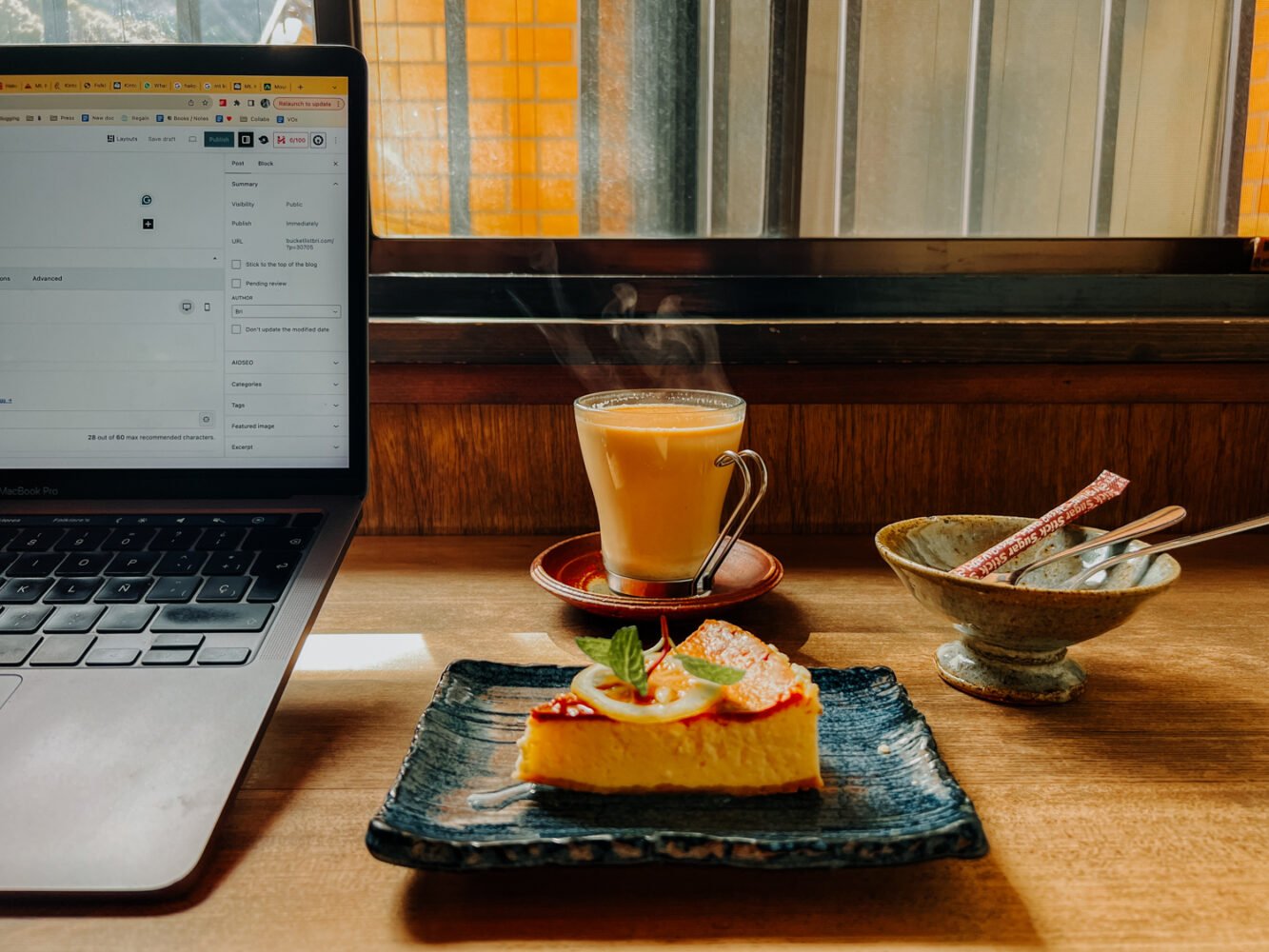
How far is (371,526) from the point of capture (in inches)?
45.9

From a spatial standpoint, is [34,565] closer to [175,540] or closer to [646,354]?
[175,540]

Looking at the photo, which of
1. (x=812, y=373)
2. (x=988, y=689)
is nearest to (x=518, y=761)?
(x=988, y=689)

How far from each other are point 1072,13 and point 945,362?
58 cm

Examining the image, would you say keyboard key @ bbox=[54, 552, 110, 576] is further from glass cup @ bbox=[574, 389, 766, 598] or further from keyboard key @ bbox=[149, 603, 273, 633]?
glass cup @ bbox=[574, 389, 766, 598]

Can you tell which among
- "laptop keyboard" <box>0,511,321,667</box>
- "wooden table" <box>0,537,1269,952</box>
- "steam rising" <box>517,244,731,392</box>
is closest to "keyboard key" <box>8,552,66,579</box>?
"laptop keyboard" <box>0,511,321,667</box>

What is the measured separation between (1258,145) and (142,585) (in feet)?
4.73

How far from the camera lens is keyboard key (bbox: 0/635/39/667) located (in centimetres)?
61

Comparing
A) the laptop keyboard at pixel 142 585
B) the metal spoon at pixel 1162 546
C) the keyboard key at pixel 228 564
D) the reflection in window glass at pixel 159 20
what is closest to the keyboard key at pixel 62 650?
the laptop keyboard at pixel 142 585

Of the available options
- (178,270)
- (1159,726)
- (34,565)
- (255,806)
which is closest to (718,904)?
(255,806)

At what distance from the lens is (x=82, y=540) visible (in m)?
0.78

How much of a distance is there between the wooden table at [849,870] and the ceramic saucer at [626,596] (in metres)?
0.03

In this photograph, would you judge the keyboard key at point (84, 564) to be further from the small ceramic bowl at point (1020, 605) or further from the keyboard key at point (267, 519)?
the small ceramic bowl at point (1020, 605)

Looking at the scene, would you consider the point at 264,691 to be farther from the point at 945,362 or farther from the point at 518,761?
the point at 945,362

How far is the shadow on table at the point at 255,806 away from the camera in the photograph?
45 centimetres
